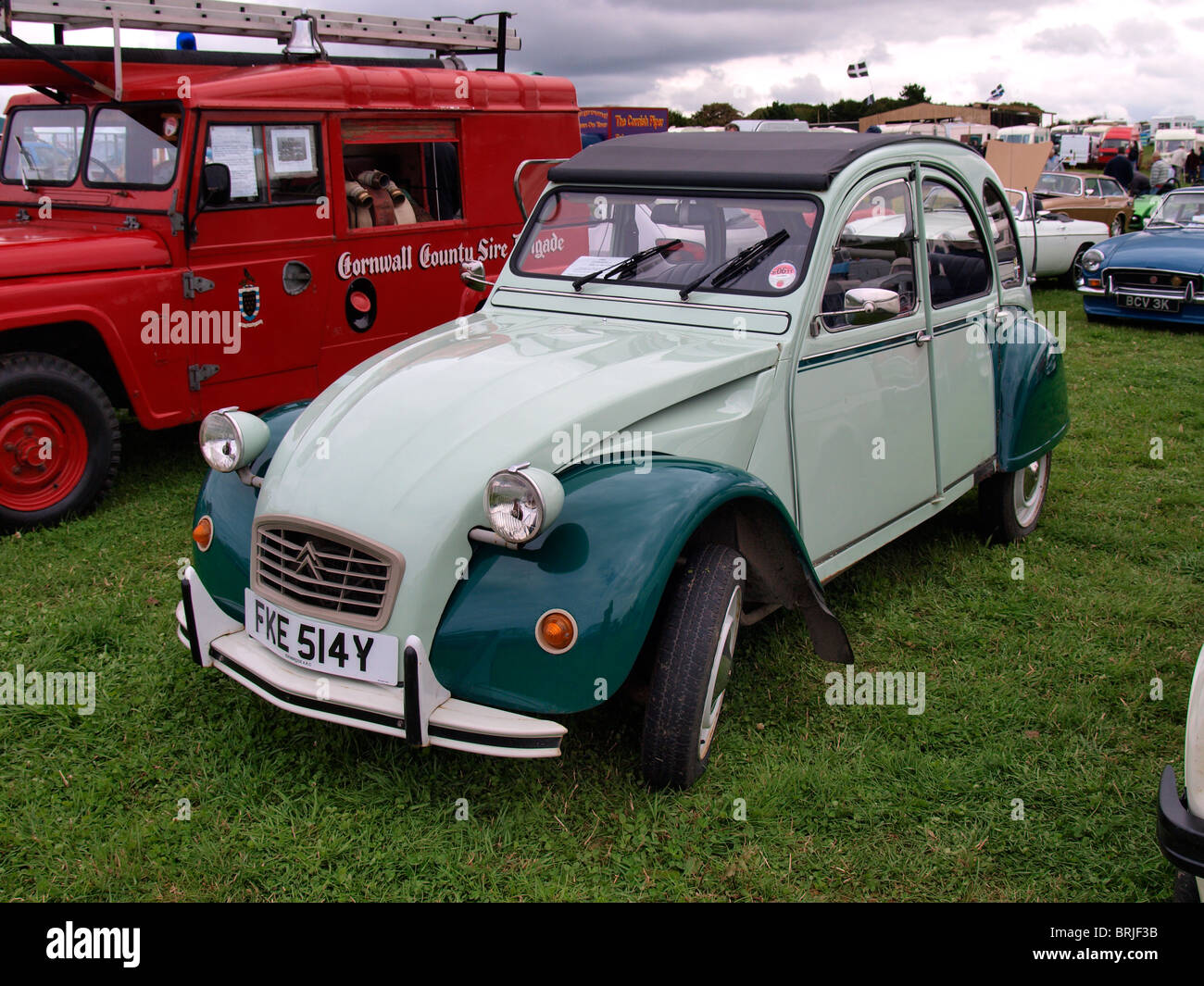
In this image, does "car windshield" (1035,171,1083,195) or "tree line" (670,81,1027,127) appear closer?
"car windshield" (1035,171,1083,195)

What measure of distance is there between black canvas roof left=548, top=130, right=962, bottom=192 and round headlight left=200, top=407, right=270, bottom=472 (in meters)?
1.73

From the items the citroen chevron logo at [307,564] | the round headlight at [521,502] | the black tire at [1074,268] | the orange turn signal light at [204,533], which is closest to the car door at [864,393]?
the round headlight at [521,502]

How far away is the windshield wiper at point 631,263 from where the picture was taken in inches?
159

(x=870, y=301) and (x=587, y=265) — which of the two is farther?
(x=587, y=265)

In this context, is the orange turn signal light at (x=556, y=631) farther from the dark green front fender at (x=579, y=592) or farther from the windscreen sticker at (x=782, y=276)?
the windscreen sticker at (x=782, y=276)

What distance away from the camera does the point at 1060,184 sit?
1714 cm

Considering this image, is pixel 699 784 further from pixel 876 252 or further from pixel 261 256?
pixel 261 256

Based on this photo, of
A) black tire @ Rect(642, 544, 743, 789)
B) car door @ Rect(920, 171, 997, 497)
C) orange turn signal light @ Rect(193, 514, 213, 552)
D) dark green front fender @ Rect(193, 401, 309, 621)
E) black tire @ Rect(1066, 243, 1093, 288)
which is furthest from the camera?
black tire @ Rect(1066, 243, 1093, 288)

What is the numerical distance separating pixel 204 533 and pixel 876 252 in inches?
105

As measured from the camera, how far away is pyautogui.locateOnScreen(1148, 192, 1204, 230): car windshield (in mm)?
11992

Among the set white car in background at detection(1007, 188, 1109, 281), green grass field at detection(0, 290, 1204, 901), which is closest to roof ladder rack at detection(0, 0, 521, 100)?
green grass field at detection(0, 290, 1204, 901)

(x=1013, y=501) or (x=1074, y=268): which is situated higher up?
(x=1074, y=268)

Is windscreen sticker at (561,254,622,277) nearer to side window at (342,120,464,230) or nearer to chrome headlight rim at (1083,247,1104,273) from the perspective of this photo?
side window at (342,120,464,230)

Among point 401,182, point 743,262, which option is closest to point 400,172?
point 401,182
